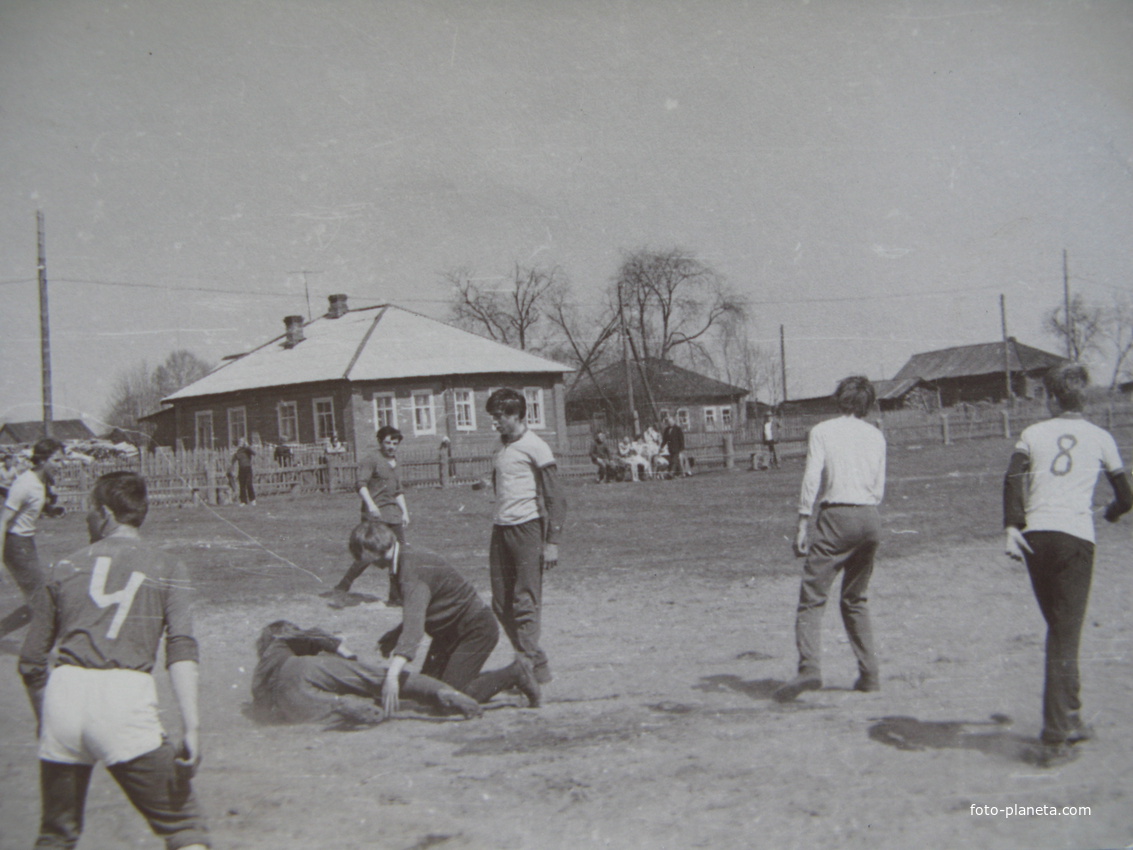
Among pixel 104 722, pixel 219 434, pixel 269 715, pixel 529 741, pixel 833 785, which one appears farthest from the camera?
pixel 219 434

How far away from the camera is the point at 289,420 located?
33.8 meters

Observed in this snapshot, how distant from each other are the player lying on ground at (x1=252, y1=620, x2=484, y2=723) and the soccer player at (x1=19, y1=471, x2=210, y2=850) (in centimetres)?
226

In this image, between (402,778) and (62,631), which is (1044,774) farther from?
(62,631)

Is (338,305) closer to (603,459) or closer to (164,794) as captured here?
(603,459)

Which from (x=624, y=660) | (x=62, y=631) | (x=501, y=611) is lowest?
(x=624, y=660)

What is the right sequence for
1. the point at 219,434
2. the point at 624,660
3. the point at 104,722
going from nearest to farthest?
the point at 104,722
the point at 624,660
the point at 219,434

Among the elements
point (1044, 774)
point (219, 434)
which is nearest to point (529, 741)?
point (1044, 774)

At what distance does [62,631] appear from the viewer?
2973 mm

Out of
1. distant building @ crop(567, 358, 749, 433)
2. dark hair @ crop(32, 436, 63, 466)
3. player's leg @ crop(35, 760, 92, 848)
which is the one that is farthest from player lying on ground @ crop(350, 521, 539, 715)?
distant building @ crop(567, 358, 749, 433)

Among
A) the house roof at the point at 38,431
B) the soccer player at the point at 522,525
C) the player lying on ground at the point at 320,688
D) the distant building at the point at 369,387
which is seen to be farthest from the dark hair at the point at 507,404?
the distant building at the point at 369,387

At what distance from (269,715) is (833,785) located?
3304 mm

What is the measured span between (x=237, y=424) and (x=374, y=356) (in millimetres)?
6429

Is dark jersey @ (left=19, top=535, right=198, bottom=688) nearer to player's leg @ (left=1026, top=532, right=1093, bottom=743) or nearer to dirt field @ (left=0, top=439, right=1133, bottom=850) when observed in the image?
dirt field @ (left=0, top=439, right=1133, bottom=850)

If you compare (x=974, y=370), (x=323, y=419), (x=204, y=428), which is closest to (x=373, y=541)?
(x=323, y=419)
